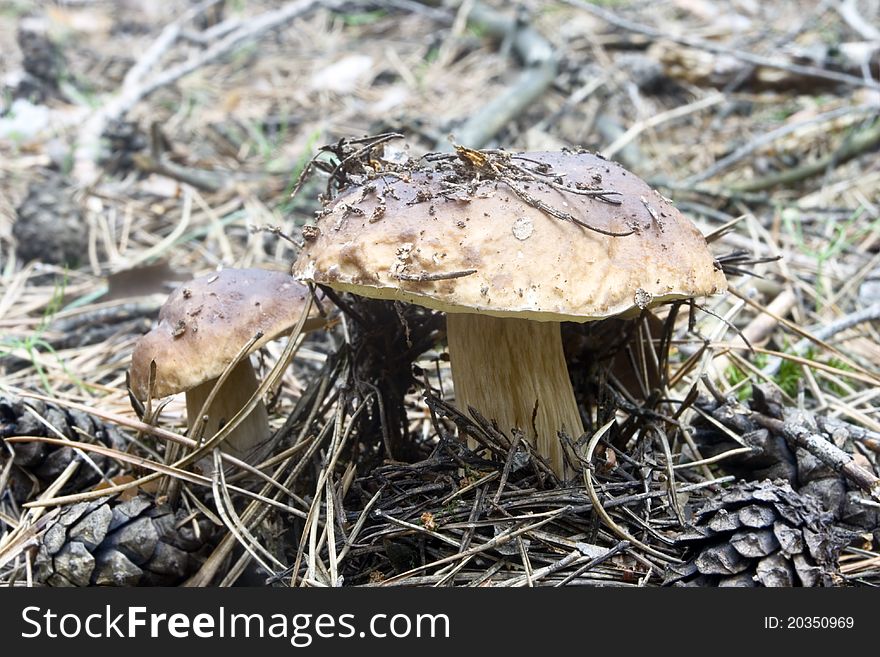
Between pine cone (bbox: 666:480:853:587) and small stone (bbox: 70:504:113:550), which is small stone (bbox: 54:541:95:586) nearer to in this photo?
small stone (bbox: 70:504:113:550)

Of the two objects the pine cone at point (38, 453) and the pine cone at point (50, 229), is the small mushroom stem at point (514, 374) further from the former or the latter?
the pine cone at point (50, 229)

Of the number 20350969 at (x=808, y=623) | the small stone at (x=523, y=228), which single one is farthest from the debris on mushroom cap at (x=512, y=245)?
the number 20350969 at (x=808, y=623)

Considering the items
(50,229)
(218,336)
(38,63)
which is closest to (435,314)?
(218,336)

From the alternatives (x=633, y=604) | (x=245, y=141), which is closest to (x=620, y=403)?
(x=633, y=604)

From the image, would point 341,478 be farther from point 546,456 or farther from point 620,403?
point 620,403

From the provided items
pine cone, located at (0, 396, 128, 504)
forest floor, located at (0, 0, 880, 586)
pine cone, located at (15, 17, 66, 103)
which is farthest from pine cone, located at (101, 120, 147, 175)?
pine cone, located at (0, 396, 128, 504)
